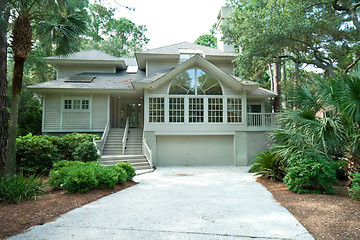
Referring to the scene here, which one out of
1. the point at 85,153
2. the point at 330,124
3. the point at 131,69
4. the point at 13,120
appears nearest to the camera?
the point at 330,124

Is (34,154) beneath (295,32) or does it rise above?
beneath

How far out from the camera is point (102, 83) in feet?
51.8

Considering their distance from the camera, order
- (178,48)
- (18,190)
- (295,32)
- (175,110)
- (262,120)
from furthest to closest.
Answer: (178,48)
(262,120)
(175,110)
(295,32)
(18,190)

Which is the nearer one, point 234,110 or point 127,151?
point 127,151

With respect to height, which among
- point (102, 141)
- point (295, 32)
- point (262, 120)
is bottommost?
point (102, 141)

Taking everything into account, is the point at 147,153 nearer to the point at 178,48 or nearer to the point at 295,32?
the point at 178,48

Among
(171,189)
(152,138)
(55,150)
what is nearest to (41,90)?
(55,150)

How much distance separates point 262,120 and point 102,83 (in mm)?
10285

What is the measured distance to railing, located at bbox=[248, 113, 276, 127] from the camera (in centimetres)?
1485

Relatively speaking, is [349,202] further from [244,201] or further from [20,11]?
[20,11]

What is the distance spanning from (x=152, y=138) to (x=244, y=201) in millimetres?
8362

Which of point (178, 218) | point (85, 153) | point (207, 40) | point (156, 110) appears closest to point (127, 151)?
point (156, 110)

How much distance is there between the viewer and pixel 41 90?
48.1ft

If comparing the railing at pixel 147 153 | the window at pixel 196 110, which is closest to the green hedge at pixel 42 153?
the railing at pixel 147 153
